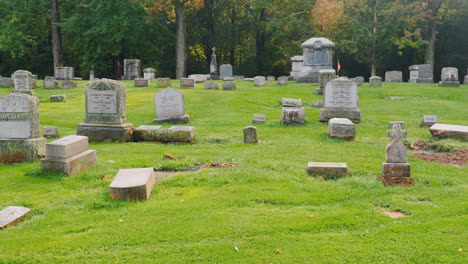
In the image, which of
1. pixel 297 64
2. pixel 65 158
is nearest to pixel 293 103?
pixel 65 158

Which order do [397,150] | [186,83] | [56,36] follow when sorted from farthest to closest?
[56,36] → [186,83] → [397,150]

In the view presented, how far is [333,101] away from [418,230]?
10.2 meters

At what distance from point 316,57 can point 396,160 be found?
905 inches

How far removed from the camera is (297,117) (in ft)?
51.2

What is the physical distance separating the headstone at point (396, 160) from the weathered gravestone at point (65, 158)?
5.67 meters

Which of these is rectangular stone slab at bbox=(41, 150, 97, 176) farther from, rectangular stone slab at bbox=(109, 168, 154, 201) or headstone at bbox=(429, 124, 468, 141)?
headstone at bbox=(429, 124, 468, 141)

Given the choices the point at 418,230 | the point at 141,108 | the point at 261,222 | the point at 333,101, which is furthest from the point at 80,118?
the point at 418,230

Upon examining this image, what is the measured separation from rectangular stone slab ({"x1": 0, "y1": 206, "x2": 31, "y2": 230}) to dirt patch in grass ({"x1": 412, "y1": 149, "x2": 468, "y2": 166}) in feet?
26.4

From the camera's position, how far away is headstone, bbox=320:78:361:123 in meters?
16.0

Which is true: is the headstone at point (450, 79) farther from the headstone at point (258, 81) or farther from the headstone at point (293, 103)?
the headstone at point (293, 103)

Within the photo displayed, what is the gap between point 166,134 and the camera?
12.9 meters

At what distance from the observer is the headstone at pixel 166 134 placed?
12.7 m

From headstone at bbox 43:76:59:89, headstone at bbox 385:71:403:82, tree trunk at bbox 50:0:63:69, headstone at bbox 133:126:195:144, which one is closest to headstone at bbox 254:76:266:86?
headstone at bbox 385:71:403:82

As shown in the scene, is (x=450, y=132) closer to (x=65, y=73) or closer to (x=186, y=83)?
(x=186, y=83)
